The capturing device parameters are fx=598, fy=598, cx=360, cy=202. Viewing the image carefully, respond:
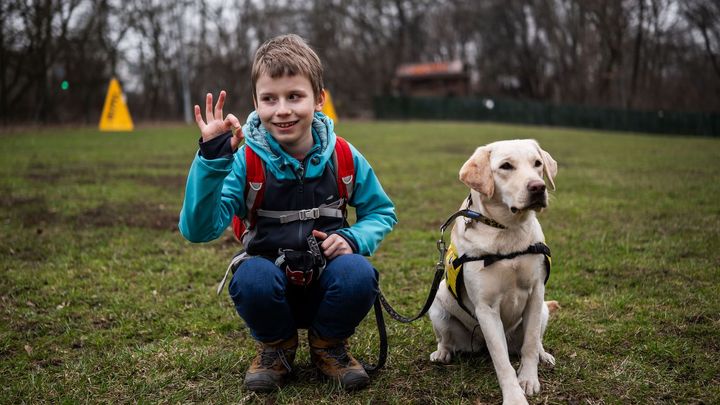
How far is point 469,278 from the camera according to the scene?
293 cm

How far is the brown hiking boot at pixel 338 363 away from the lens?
116 inches

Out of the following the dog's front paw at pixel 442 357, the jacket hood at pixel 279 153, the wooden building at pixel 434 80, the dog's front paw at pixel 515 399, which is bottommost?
the dog's front paw at pixel 442 357

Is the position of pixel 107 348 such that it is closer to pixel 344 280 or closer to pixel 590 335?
pixel 344 280

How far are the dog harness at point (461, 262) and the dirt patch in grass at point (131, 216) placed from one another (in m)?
4.41

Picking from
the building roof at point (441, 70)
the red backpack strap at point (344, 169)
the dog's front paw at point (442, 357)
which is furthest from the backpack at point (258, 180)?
the building roof at point (441, 70)

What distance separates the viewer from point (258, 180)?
9.53 feet

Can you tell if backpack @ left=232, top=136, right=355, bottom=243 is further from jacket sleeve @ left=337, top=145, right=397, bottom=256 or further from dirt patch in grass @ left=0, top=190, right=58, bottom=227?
dirt patch in grass @ left=0, top=190, right=58, bottom=227

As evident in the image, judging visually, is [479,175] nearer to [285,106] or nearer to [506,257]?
[506,257]

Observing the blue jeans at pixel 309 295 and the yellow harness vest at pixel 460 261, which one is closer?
the blue jeans at pixel 309 295

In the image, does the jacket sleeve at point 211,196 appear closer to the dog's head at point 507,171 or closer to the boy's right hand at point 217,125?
the boy's right hand at point 217,125

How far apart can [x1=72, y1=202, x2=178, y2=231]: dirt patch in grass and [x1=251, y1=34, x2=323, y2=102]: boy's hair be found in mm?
4171

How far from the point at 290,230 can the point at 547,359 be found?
1.53m

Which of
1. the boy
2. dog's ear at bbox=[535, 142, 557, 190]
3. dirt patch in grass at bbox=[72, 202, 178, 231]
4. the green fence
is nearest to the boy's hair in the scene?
the boy

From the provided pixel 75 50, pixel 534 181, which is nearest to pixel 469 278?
pixel 534 181
